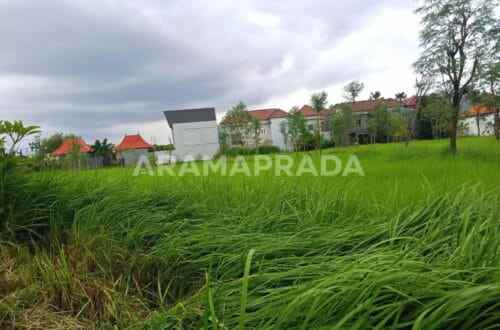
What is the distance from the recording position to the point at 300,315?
2.29 feet

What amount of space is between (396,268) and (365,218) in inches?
35.4

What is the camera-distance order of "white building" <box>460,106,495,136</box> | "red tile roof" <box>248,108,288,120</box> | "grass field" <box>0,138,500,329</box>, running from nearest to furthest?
"grass field" <box>0,138,500,329</box> < "white building" <box>460,106,495,136</box> < "red tile roof" <box>248,108,288,120</box>

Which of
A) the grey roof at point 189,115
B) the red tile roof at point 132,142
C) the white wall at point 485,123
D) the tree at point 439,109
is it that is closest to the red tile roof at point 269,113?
the grey roof at point 189,115

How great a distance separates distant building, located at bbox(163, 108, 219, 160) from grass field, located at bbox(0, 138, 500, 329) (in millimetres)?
12782

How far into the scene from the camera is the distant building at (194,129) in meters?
18.0

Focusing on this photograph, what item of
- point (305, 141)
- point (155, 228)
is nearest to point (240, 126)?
point (305, 141)

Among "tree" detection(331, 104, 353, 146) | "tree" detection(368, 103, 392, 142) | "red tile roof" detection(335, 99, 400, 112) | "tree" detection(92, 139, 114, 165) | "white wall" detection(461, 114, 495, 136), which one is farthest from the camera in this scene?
"red tile roof" detection(335, 99, 400, 112)

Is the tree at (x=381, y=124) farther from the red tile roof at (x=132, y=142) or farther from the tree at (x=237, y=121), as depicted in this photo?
the red tile roof at (x=132, y=142)

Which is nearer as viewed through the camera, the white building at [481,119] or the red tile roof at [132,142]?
the white building at [481,119]

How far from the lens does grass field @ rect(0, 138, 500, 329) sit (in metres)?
0.69

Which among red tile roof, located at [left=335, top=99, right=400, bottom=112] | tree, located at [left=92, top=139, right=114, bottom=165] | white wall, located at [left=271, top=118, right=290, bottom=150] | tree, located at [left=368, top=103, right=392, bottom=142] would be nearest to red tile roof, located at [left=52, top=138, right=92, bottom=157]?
tree, located at [left=92, top=139, right=114, bottom=165]

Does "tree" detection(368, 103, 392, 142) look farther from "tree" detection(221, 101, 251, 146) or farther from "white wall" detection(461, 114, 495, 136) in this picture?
"tree" detection(221, 101, 251, 146)

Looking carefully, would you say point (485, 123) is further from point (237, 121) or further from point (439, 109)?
point (237, 121)

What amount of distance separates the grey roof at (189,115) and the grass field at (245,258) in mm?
25359
